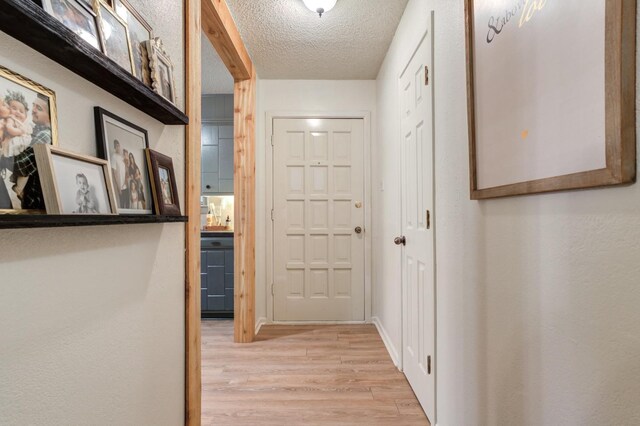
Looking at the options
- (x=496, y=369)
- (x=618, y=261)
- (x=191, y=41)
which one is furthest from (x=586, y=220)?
(x=191, y=41)

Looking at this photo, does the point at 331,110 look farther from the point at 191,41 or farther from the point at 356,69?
the point at 191,41

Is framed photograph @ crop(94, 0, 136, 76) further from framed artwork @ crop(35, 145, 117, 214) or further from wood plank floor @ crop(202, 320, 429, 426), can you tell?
wood plank floor @ crop(202, 320, 429, 426)

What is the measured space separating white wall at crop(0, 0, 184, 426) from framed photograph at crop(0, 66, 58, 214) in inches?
1.7

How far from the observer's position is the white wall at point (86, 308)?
2.17ft

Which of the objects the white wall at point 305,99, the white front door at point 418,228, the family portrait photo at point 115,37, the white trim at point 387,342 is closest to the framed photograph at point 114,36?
the family portrait photo at point 115,37

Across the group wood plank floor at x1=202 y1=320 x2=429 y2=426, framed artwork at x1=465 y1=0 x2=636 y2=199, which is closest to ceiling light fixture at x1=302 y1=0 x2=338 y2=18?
framed artwork at x1=465 y1=0 x2=636 y2=199

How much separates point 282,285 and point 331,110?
194cm

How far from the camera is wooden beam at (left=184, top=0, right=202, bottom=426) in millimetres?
1460

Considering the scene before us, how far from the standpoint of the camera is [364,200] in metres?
3.56

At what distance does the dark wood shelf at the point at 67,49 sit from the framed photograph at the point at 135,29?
114mm

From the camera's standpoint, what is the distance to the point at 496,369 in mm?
1115

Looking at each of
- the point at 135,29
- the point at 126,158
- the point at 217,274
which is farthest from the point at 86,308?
the point at 217,274

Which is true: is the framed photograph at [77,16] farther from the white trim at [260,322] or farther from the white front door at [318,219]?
the white trim at [260,322]

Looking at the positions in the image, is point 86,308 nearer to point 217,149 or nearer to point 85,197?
point 85,197
